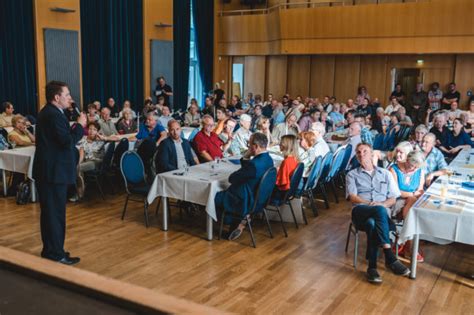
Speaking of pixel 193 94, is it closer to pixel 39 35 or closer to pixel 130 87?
pixel 130 87

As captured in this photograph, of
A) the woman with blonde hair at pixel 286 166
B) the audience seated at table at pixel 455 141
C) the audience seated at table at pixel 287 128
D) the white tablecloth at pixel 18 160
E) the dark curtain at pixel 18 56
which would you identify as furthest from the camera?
the dark curtain at pixel 18 56

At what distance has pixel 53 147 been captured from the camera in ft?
13.6

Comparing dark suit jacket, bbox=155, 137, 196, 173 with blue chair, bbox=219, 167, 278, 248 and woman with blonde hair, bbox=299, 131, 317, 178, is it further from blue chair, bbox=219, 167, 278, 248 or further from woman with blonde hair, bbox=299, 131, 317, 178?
woman with blonde hair, bbox=299, 131, 317, 178

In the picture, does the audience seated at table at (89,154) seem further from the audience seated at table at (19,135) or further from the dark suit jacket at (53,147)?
the dark suit jacket at (53,147)

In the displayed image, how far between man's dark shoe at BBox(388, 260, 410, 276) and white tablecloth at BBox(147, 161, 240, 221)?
72.4 inches

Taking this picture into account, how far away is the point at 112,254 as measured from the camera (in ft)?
15.8

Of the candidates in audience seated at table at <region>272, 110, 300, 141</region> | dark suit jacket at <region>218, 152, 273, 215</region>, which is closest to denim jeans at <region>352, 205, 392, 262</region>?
dark suit jacket at <region>218, 152, 273, 215</region>

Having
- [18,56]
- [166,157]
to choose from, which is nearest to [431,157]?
[166,157]

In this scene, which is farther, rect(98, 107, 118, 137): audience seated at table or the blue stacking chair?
rect(98, 107, 118, 137): audience seated at table

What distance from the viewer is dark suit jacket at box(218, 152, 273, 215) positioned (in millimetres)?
4902

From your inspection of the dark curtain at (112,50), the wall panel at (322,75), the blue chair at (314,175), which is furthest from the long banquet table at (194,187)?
the wall panel at (322,75)

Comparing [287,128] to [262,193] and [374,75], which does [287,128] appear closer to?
[262,193]

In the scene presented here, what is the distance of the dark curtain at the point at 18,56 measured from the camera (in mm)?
11141

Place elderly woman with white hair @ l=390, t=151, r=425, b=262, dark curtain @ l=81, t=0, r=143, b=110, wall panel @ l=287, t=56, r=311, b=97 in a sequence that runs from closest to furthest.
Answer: elderly woman with white hair @ l=390, t=151, r=425, b=262, dark curtain @ l=81, t=0, r=143, b=110, wall panel @ l=287, t=56, r=311, b=97
